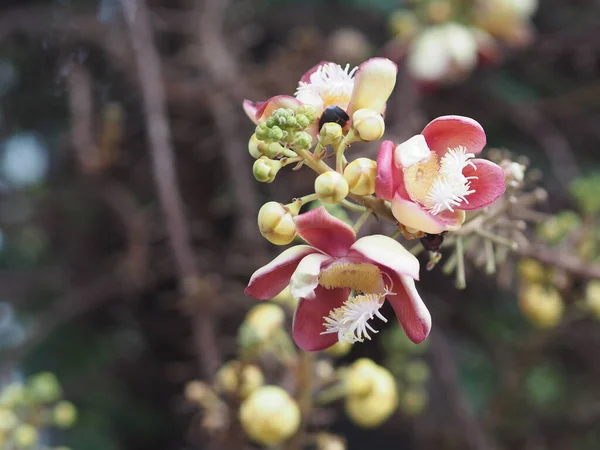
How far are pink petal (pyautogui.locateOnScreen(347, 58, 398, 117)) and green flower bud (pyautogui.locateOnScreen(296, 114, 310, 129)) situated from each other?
1.6 inches

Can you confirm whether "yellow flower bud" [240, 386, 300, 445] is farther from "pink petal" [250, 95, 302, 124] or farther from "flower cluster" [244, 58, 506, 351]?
"pink petal" [250, 95, 302, 124]

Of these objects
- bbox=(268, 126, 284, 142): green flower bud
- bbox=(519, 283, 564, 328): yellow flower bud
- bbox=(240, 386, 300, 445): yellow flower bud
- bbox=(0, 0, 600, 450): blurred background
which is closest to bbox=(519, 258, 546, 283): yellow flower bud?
bbox=(519, 283, 564, 328): yellow flower bud

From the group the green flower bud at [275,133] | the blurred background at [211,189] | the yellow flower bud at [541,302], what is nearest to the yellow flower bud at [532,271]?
the yellow flower bud at [541,302]

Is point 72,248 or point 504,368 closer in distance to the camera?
point 504,368

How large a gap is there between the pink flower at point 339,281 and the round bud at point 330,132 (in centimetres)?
4

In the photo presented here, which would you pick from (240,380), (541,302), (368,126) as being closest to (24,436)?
(240,380)

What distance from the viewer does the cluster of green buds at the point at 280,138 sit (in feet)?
1.03

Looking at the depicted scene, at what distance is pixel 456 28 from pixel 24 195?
85 cm

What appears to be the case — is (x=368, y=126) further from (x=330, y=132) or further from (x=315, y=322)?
(x=315, y=322)

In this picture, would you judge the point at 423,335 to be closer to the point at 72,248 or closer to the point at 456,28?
the point at 456,28

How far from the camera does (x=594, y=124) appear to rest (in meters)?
1.18

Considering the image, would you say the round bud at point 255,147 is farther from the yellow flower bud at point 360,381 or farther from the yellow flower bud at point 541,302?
the yellow flower bud at point 541,302

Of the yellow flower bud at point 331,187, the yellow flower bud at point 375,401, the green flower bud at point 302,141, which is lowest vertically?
the yellow flower bud at point 375,401

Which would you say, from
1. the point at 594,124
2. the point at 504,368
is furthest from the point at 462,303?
Result: the point at 594,124
